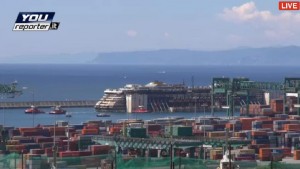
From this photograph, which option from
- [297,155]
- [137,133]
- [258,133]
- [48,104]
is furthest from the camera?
[48,104]

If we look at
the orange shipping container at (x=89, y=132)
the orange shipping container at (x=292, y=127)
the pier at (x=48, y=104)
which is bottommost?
the orange shipping container at (x=89, y=132)

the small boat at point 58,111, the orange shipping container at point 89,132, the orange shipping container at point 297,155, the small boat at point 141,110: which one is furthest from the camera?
the small boat at point 141,110

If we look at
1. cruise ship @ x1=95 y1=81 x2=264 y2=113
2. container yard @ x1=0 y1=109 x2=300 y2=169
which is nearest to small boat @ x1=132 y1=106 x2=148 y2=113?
cruise ship @ x1=95 y1=81 x2=264 y2=113

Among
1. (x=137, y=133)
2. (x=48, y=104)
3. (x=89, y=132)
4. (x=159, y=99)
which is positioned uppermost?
(x=159, y=99)

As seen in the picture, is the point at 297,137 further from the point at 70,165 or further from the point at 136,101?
the point at 136,101

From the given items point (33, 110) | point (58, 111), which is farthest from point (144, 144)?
point (58, 111)

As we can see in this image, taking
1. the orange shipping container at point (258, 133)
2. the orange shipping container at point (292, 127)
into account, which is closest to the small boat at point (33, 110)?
the orange shipping container at point (292, 127)
